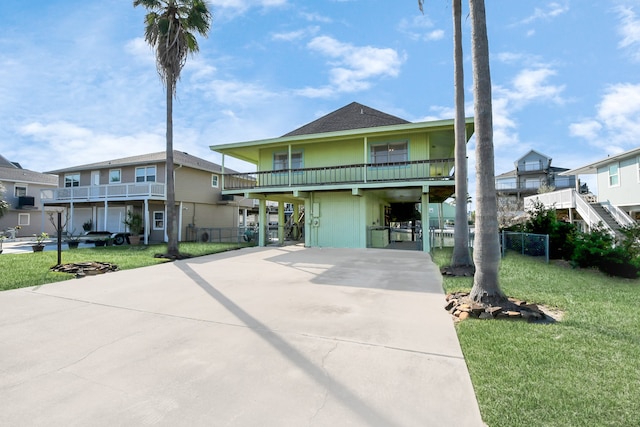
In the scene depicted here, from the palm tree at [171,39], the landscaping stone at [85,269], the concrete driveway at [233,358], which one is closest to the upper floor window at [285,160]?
the palm tree at [171,39]

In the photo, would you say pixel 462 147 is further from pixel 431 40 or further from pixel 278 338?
pixel 278 338

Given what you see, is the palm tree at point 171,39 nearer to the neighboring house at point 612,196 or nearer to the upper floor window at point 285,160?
the upper floor window at point 285,160

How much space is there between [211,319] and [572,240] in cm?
1072

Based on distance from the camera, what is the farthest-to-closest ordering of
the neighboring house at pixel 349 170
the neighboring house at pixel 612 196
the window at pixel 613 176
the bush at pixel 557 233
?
1. the window at pixel 613 176
2. the neighboring house at pixel 612 196
3. the neighboring house at pixel 349 170
4. the bush at pixel 557 233

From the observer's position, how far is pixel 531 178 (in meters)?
37.0

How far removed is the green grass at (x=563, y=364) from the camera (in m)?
2.10

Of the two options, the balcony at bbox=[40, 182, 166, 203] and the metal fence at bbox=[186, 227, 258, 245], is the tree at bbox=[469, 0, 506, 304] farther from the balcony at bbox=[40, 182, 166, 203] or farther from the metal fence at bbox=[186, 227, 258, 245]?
the balcony at bbox=[40, 182, 166, 203]

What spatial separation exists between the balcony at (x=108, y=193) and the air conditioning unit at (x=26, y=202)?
6851 mm

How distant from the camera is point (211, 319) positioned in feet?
14.5

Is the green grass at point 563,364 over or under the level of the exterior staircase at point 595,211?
under

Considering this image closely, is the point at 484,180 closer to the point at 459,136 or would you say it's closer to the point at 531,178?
the point at 459,136

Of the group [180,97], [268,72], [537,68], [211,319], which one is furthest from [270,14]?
[211,319]

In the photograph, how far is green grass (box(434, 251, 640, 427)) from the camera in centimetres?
210

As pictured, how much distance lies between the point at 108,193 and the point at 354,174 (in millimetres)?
16577
